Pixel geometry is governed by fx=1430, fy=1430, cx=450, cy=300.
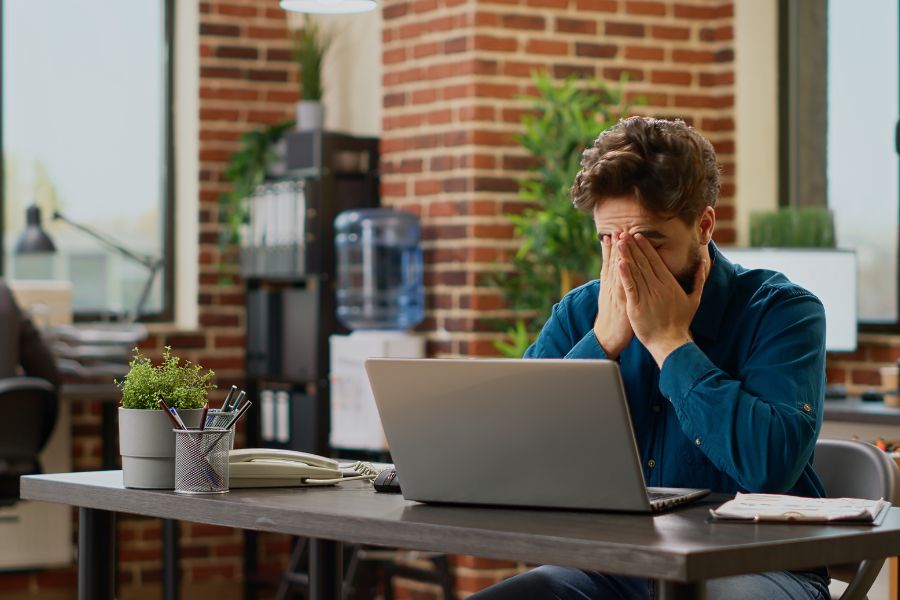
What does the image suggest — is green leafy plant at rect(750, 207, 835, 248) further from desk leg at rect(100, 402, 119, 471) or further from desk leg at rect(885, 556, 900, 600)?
desk leg at rect(100, 402, 119, 471)

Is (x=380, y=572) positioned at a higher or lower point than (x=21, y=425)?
lower

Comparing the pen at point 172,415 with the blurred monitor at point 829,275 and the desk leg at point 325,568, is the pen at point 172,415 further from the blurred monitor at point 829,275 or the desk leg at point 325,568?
the blurred monitor at point 829,275

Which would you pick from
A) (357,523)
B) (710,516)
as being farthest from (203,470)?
(710,516)

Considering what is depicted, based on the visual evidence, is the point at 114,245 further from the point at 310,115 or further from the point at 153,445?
the point at 153,445

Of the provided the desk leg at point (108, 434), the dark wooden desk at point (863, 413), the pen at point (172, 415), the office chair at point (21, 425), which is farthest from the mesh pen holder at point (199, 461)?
the desk leg at point (108, 434)

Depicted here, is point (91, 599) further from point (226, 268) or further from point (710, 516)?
point (226, 268)

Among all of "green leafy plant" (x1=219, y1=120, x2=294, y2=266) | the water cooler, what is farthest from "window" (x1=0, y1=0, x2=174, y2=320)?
the water cooler

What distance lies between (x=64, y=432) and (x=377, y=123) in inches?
62.9

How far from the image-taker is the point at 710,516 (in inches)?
71.3

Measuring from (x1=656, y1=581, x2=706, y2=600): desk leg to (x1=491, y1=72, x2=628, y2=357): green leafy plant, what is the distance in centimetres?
284

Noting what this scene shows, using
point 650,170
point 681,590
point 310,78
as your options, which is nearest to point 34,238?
point 310,78

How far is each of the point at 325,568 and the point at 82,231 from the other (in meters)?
3.74

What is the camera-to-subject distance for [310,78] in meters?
5.31

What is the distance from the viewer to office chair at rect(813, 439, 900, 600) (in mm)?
2434
